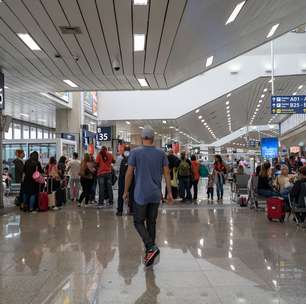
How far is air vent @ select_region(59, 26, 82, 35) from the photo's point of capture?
28.5ft

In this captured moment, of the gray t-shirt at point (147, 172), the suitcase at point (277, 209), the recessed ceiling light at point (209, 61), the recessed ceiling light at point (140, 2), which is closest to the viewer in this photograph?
the gray t-shirt at point (147, 172)

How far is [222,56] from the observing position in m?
12.4

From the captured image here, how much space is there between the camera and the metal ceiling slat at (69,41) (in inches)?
297

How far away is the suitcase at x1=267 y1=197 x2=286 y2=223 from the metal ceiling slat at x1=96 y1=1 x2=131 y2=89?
4649 millimetres

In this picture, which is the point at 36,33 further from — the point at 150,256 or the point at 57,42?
the point at 150,256

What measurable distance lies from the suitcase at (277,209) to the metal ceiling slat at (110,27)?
465cm

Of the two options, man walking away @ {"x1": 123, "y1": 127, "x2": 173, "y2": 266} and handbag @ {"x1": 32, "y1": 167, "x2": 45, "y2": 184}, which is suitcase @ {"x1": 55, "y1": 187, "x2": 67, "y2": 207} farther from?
man walking away @ {"x1": 123, "y1": 127, "x2": 173, "y2": 266}

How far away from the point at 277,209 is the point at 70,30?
5454 millimetres

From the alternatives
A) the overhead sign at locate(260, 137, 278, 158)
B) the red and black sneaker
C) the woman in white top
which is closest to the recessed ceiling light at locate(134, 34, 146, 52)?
the woman in white top

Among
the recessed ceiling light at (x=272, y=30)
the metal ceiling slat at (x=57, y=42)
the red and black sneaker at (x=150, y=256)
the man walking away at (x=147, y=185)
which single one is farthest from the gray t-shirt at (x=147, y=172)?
the recessed ceiling light at (x=272, y=30)

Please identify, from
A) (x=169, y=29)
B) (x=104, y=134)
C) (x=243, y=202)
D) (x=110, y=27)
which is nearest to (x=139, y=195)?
(x=110, y=27)

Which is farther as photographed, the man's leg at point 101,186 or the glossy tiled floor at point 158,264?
the man's leg at point 101,186

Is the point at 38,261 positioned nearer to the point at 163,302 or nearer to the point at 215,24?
the point at 163,302

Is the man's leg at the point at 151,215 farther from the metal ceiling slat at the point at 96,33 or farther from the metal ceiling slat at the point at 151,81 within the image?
the metal ceiling slat at the point at 151,81
